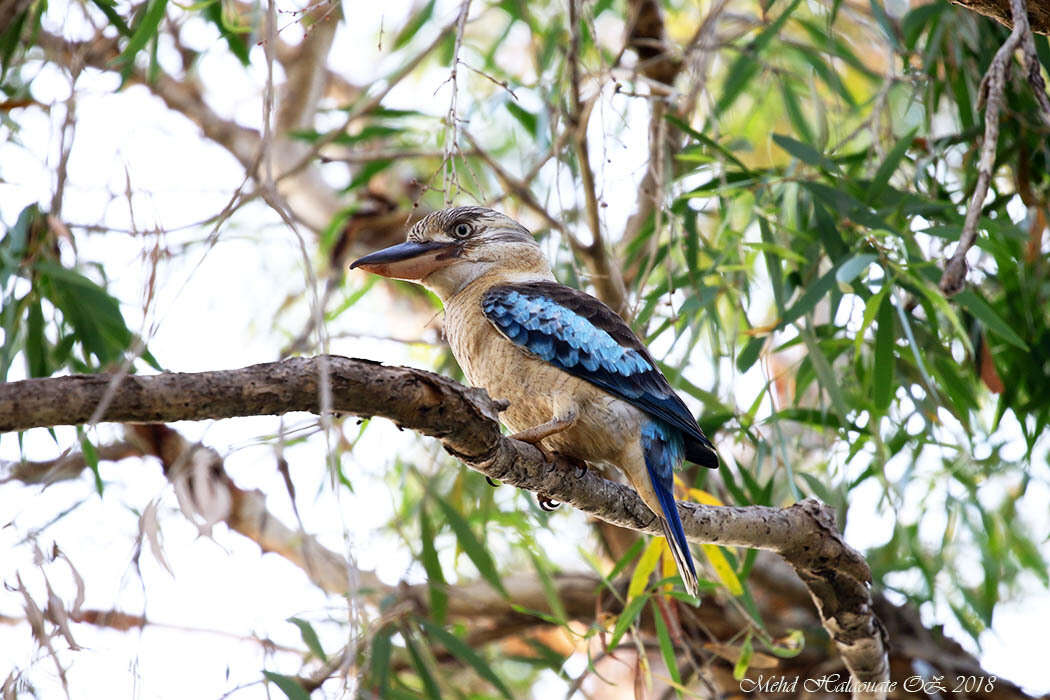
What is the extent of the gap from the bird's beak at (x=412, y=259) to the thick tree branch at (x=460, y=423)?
780 mm

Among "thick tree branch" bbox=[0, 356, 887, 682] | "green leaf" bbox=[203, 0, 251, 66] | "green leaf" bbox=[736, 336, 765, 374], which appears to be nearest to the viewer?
"thick tree branch" bbox=[0, 356, 887, 682]

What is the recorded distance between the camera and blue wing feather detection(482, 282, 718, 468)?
2455 mm

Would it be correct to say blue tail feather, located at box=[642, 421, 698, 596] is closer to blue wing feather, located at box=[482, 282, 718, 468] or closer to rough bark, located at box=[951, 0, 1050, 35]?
blue wing feather, located at box=[482, 282, 718, 468]

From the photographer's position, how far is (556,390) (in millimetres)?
2457

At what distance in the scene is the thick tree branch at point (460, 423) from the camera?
1.50 m

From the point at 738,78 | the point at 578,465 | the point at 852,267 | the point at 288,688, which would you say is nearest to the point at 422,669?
the point at 288,688

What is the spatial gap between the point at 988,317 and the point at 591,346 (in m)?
1.05

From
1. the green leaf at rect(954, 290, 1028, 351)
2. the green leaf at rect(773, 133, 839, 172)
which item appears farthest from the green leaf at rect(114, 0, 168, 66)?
the green leaf at rect(954, 290, 1028, 351)

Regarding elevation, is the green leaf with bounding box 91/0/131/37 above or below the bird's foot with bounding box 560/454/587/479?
above

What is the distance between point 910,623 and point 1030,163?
1.75 meters

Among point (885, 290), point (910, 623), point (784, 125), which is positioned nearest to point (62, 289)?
point (885, 290)

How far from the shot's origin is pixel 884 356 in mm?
2785

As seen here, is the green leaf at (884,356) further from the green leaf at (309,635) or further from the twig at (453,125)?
the green leaf at (309,635)

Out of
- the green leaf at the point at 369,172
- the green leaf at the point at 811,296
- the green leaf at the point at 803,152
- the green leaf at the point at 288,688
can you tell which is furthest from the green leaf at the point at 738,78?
the green leaf at the point at 288,688
